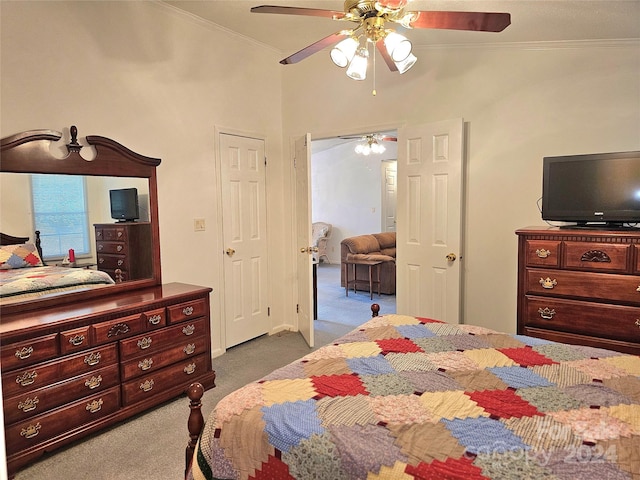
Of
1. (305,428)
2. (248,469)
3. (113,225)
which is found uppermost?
(113,225)

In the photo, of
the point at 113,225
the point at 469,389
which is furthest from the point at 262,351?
the point at 469,389

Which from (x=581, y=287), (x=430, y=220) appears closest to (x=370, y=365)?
(x=581, y=287)

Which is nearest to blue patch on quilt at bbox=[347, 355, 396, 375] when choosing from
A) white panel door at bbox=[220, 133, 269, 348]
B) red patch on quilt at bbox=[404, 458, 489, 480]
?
red patch on quilt at bbox=[404, 458, 489, 480]

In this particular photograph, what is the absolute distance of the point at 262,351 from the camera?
388 cm

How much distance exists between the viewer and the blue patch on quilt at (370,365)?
1.61m

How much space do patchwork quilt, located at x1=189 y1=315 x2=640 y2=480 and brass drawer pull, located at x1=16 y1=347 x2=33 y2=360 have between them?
132 cm

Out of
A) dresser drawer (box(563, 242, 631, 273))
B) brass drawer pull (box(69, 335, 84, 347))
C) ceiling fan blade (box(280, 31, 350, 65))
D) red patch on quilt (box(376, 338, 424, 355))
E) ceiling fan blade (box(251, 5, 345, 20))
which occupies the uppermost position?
ceiling fan blade (box(251, 5, 345, 20))

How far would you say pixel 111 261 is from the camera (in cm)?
294

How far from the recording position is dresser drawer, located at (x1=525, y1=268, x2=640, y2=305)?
2.31m

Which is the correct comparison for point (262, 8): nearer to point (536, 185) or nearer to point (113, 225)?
→ point (113, 225)

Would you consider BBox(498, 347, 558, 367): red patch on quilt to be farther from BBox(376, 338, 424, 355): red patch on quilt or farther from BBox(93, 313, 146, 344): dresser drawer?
BBox(93, 313, 146, 344): dresser drawer

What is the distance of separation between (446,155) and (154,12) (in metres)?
2.61

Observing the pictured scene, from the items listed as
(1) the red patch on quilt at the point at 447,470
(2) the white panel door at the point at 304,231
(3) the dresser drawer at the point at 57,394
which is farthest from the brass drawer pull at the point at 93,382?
(1) the red patch on quilt at the point at 447,470

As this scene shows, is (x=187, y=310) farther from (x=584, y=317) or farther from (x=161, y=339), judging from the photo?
(x=584, y=317)
